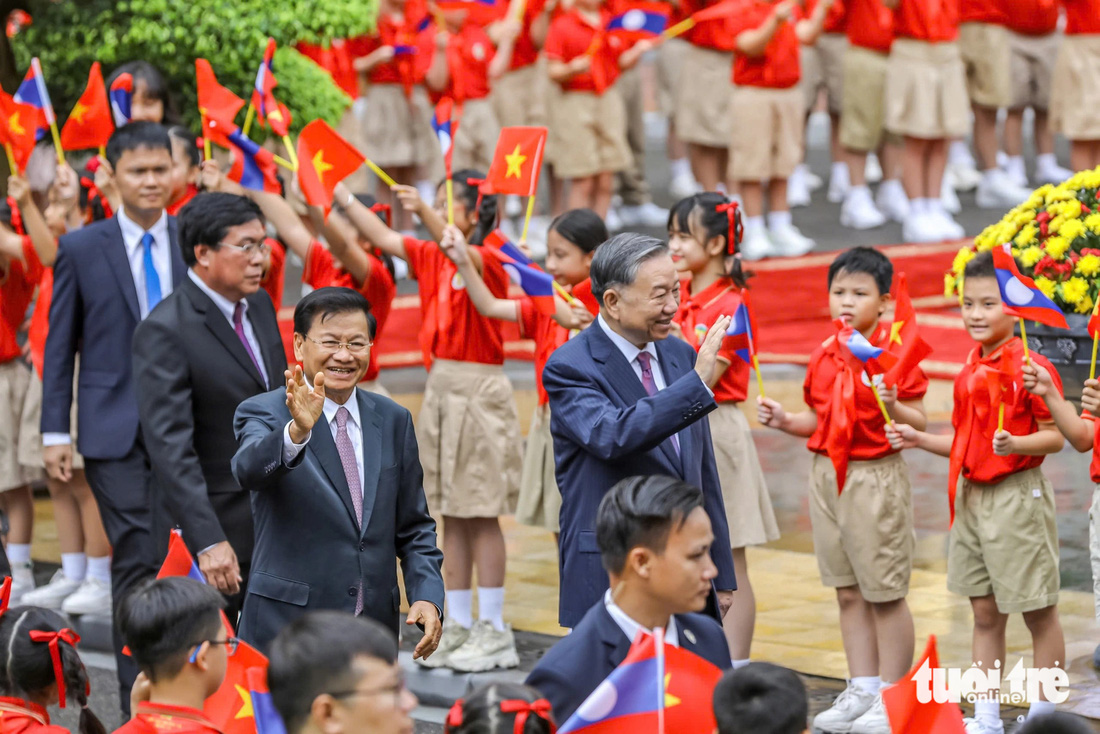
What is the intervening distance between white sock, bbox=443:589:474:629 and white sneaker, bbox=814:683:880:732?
5.56 feet

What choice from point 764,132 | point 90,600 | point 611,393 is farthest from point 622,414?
point 764,132

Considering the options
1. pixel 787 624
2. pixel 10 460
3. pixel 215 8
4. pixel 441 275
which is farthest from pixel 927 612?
pixel 215 8

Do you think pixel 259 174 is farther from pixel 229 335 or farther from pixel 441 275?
pixel 229 335

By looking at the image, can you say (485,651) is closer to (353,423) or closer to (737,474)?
(737,474)

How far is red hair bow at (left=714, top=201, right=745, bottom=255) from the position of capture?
6.60 m

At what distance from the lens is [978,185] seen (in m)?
15.0

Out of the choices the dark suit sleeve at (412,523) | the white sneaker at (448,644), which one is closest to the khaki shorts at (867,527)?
the white sneaker at (448,644)

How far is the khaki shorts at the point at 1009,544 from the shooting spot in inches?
234

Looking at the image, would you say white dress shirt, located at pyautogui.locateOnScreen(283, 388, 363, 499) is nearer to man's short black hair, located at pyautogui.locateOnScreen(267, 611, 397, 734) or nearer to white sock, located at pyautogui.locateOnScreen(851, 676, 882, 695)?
man's short black hair, located at pyautogui.locateOnScreen(267, 611, 397, 734)

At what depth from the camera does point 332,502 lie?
495 cm

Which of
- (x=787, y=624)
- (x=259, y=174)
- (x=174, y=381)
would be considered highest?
(x=259, y=174)

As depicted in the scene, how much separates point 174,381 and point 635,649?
8.78ft

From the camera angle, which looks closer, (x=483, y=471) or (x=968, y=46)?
(x=483, y=471)

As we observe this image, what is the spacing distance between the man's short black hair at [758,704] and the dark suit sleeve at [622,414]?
4.46 ft
